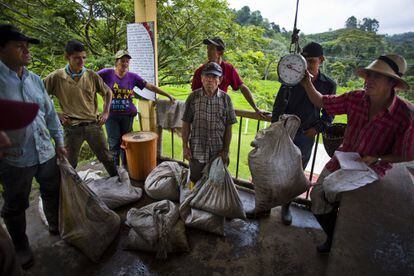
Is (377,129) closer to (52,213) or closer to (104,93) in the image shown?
(104,93)

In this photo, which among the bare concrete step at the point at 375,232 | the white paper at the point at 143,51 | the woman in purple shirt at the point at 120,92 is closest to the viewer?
the bare concrete step at the point at 375,232

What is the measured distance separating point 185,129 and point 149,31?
1.79m

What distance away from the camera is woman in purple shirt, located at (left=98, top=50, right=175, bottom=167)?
320cm

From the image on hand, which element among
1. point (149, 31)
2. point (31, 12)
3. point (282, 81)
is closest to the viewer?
point (282, 81)

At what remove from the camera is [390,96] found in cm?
174

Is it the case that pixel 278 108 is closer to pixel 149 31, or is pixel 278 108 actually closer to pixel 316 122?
pixel 316 122

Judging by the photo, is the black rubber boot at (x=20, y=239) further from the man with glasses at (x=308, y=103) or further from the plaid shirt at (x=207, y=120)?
the man with glasses at (x=308, y=103)

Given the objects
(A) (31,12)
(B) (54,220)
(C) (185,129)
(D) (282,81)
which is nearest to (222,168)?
(C) (185,129)

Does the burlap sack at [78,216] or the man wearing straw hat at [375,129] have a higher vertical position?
the man wearing straw hat at [375,129]

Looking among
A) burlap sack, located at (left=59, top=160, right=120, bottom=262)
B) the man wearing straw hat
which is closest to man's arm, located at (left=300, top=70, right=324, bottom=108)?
the man wearing straw hat

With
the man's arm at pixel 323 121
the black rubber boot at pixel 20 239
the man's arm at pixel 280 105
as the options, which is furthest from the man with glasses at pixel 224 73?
the black rubber boot at pixel 20 239

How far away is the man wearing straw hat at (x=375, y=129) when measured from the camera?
1631 millimetres

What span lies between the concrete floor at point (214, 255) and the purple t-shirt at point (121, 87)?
5.13 feet

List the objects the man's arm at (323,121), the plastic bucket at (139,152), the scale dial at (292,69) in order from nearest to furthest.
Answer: the scale dial at (292,69) < the man's arm at (323,121) < the plastic bucket at (139,152)
